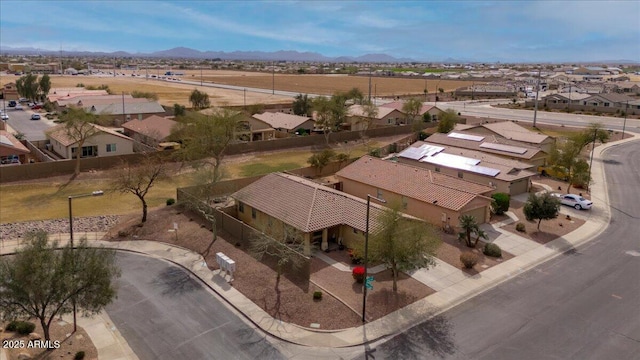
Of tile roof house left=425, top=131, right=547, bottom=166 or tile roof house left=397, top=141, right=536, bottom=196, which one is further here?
tile roof house left=425, top=131, right=547, bottom=166

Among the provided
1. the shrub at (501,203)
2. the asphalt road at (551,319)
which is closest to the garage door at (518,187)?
the shrub at (501,203)

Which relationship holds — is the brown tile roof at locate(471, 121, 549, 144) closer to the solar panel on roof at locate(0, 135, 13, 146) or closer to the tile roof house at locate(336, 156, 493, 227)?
the tile roof house at locate(336, 156, 493, 227)

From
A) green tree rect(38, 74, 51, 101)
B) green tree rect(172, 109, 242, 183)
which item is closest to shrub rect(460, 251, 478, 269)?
green tree rect(172, 109, 242, 183)

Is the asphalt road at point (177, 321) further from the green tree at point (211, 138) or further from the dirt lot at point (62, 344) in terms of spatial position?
the green tree at point (211, 138)

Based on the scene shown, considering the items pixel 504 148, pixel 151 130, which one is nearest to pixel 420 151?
pixel 504 148

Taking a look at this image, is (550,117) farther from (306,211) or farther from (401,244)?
(401,244)

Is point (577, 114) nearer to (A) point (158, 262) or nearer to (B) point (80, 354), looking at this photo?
(A) point (158, 262)
